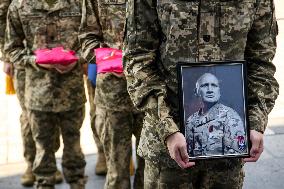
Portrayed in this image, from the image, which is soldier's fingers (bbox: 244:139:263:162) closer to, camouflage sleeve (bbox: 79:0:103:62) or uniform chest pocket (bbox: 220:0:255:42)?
uniform chest pocket (bbox: 220:0:255:42)

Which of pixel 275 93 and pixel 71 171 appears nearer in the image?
pixel 275 93

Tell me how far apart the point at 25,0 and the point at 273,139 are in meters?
2.82

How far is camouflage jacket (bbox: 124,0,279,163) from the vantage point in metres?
2.02

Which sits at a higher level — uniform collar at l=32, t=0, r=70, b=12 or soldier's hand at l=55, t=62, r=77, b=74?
uniform collar at l=32, t=0, r=70, b=12

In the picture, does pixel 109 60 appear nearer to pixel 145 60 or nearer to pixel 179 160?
pixel 145 60

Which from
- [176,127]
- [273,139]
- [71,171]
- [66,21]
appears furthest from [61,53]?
[273,139]

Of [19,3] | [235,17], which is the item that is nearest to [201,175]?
[235,17]

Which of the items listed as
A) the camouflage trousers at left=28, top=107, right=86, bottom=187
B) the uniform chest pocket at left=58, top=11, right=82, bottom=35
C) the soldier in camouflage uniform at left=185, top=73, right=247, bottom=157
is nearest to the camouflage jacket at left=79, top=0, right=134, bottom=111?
the uniform chest pocket at left=58, top=11, right=82, bottom=35

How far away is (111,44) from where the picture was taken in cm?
332

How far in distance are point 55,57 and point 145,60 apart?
1.46 metres

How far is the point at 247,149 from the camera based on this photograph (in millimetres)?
1983

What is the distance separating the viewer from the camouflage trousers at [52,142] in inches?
143

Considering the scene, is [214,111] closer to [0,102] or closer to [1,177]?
[1,177]

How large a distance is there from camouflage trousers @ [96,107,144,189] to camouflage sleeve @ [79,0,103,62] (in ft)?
1.19
